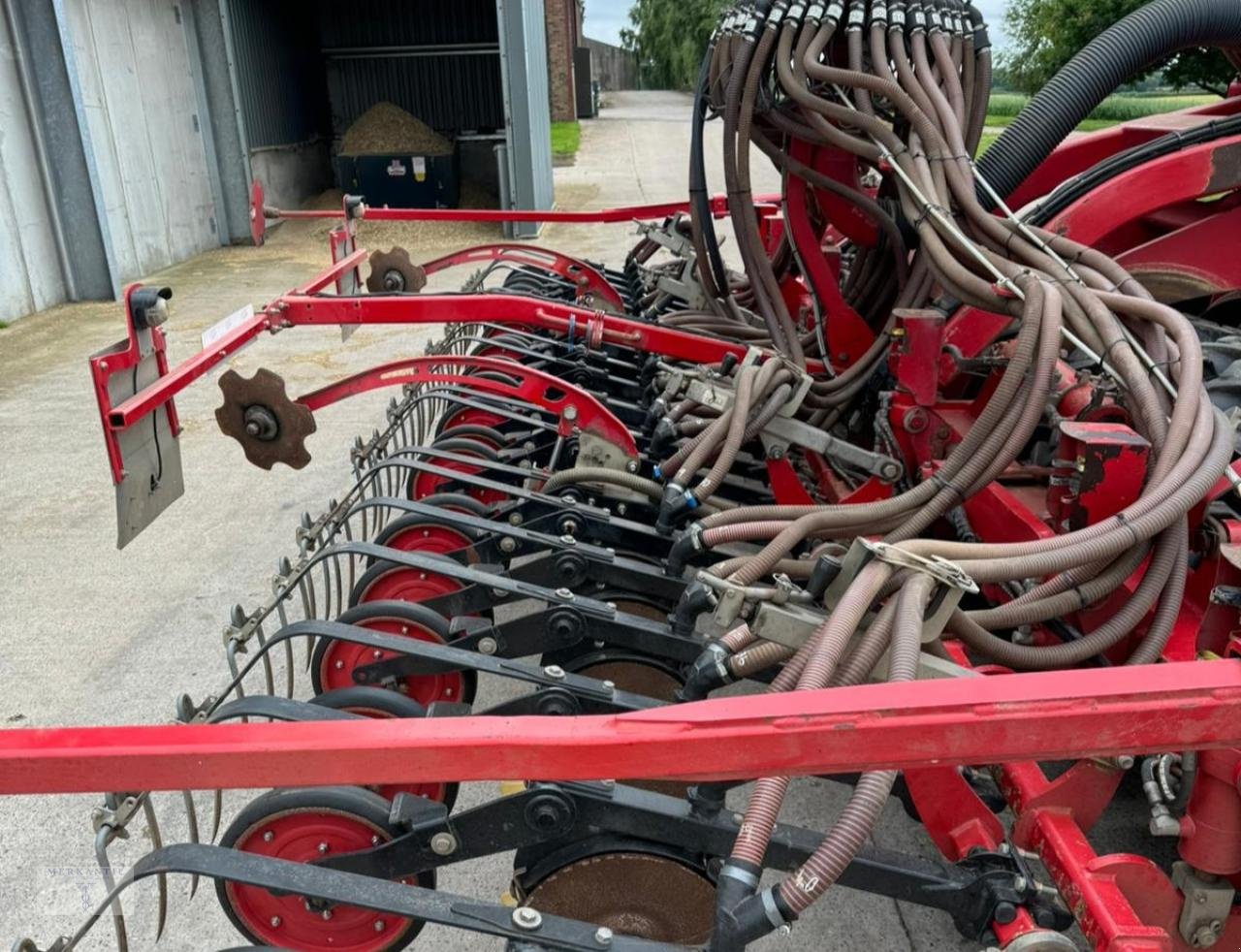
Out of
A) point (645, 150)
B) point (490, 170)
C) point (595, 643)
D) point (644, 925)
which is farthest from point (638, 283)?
point (645, 150)

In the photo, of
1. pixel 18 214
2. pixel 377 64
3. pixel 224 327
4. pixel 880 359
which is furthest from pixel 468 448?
pixel 377 64

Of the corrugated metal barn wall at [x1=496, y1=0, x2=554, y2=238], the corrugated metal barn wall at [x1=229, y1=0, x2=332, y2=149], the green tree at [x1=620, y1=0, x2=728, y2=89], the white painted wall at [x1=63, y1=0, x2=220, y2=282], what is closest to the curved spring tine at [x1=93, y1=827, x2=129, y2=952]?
the white painted wall at [x1=63, y1=0, x2=220, y2=282]

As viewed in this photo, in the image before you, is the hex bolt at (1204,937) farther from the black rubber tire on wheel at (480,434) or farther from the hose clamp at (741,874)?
the black rubber tire on wheel at (480,434)

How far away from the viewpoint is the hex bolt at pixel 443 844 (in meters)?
1.58

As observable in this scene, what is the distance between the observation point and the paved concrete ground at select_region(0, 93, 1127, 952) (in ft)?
7.05

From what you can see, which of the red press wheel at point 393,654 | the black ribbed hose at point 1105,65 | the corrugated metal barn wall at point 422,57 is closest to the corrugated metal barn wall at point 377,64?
the corrugated metal barn wall at point 422,57

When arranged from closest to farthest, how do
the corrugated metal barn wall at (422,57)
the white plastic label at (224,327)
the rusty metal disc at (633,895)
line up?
the rusty metal disc at (633,895)
the white plastic label at (224,327)
the corrugated metal barn wall at (422,57)

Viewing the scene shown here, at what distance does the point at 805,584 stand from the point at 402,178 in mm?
10083

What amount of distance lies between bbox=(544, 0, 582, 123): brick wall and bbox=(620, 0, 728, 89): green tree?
16.0m

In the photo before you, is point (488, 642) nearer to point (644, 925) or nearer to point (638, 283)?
point (644, 925)

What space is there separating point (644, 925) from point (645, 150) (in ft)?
63.8

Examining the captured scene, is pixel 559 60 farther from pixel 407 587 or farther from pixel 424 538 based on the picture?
pixel 407 587

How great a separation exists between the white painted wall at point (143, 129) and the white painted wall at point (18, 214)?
1.48 feet

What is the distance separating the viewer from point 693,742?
109 centimetres
